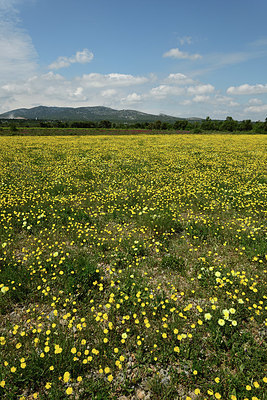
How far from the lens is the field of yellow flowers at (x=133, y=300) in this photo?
9.12 feet

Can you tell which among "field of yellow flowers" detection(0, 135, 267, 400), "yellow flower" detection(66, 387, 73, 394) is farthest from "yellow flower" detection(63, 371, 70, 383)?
"yellow flower" detection(66, 387, 73, 394)

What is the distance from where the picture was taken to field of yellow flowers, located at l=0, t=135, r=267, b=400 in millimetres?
2779

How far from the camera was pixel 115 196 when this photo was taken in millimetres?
8961

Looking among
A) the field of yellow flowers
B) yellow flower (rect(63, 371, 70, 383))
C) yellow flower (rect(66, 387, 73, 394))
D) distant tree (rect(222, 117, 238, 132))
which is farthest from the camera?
distant tree (rect(222, 117, 238, 132))

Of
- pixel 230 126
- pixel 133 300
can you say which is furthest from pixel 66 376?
pixel 230 126

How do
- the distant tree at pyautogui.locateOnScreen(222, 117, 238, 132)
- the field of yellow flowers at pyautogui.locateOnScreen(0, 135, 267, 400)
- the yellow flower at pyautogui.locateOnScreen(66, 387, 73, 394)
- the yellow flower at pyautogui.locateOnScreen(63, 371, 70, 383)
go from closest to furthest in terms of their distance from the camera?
the yellow flower at pyautogui.locateOnScreen(66, 387, 73, 394) < the yellow flower at pyautogui.locateOnScreen(63, 371, 70, 383) < the field of yellow flowers at pyautogui.locateOnScreen(0, 135, 267, 400) < the distant tree at pyautogui.locateOnScreen(222, 117, 238, 132)

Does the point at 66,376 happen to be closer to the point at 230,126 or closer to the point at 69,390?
the point at 69,390

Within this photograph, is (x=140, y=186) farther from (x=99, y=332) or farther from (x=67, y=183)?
(x=99, y=332)

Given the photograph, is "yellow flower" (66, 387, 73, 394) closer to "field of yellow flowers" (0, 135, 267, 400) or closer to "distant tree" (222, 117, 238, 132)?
"field of yellow flowers" (0, 135, 267, 400)

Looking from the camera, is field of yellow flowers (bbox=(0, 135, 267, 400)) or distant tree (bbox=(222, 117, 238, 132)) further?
distant tree (bbox=(222, 117, 238, 132))

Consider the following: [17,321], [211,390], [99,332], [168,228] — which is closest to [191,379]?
[211,390]

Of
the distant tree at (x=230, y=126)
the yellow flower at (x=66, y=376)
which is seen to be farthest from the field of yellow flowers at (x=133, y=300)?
the distant tree at (x=230, y=126)

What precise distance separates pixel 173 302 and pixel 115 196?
5733mm

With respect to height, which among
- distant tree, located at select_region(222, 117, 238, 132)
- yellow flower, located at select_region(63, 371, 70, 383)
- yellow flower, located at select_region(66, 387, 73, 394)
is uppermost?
distant tree, located at select_region(222, 117, 238, 132)
